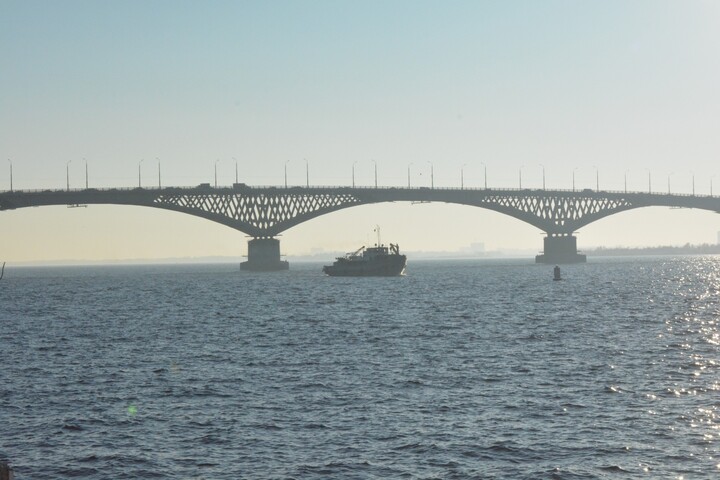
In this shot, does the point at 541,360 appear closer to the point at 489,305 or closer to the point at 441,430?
the point at 441,430

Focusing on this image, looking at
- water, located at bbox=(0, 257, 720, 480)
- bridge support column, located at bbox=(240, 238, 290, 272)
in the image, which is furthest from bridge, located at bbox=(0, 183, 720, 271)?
water, located at bbox=(0, 257, 720, 480)

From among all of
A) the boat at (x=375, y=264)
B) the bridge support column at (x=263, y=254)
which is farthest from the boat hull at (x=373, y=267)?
the bridge support column at (x=263, y=254)

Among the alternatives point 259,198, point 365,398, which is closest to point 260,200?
point 259,198

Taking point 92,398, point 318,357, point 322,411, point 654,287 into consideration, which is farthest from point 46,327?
point 654,287

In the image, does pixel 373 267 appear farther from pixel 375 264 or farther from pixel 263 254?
pixel 263 254

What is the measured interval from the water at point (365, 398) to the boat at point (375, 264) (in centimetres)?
8489

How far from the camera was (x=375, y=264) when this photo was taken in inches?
6147

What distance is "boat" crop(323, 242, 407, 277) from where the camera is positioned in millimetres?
155875

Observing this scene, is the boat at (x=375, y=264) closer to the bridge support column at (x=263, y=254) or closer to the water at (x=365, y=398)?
the bridge support column at (x=263, y=254)

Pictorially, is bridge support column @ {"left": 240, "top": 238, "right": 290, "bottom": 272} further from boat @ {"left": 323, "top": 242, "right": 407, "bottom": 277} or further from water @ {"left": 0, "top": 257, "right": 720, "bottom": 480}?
water @ {"left": 0, "top": 257, "right": 720, "bottom": 480}

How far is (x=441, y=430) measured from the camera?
29.5 m

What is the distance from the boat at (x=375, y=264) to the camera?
156m

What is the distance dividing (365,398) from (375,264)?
12103 centimetres

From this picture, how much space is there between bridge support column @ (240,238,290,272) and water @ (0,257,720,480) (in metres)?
111
